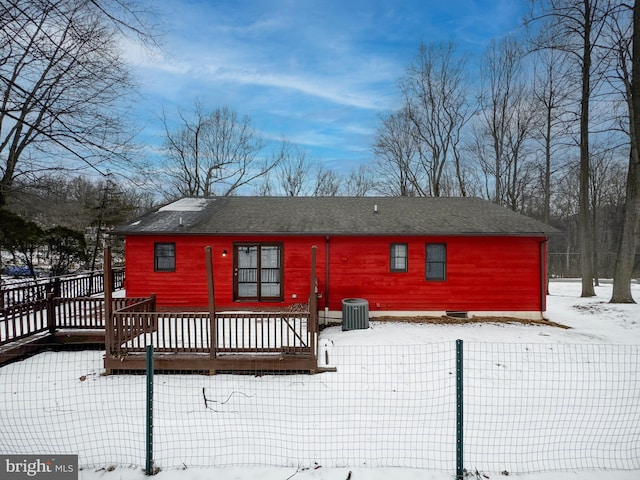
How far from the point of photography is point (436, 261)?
10445mm

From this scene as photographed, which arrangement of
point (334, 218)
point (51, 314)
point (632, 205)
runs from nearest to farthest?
point (51, 314)
point (334, 218)
point (632, 205)

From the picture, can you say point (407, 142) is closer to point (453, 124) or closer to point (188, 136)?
point (453, 124)

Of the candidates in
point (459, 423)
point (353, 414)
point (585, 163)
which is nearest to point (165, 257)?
point (353, 414)

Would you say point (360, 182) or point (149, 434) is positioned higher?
point (360, 182)

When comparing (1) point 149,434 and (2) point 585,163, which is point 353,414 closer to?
(1) point 149,434

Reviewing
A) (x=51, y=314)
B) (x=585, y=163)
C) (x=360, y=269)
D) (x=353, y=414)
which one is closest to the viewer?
(x=353, y=414)

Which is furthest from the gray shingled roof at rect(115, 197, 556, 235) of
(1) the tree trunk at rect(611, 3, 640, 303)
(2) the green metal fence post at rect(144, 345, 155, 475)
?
(2) the green metal fence post at rect(144, 345, 155, 475)

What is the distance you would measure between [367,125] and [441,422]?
82.4ft

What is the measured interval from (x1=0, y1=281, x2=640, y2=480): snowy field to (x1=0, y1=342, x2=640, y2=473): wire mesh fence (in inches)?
0.9

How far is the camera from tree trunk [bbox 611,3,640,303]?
451 inches

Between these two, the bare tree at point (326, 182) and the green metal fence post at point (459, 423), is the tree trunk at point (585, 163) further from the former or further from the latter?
the bare tree at point (326, 182)

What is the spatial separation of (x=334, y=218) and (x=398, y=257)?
8.64 ft

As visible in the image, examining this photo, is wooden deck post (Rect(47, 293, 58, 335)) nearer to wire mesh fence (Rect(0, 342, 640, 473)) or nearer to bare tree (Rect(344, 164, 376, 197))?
wire mesh fence (Rect(0, 342, 640, 473))

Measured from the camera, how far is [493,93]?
2133cm
